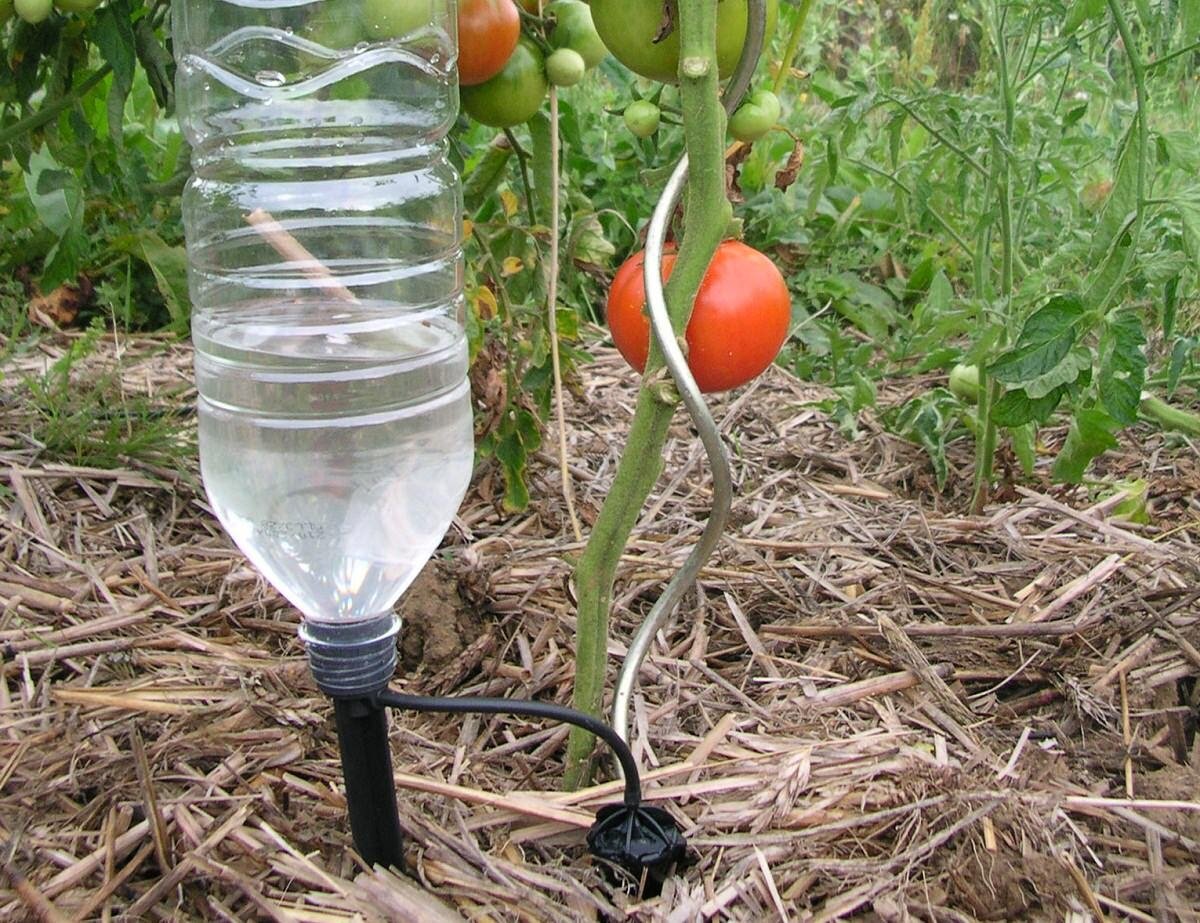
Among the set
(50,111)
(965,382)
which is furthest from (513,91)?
(965,382)

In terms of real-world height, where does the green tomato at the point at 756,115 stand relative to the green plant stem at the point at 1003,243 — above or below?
above

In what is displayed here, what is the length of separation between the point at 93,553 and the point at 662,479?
89 cm

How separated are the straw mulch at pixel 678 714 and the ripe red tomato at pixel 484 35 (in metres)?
0.61

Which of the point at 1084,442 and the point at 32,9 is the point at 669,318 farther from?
the point at 1084,442

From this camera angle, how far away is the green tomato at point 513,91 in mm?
Answer: 1203

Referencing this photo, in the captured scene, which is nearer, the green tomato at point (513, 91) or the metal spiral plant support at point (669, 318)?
the metal spiral plant support at point (669, 318)

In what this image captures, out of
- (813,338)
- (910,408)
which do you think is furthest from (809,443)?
(813,338)

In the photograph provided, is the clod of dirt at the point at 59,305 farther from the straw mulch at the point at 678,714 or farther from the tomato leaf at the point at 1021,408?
the tomato leaf at the point at 1021,408

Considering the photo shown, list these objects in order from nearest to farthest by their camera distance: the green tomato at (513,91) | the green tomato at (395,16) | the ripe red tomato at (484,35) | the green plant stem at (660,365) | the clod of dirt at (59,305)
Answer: the green plant stem at (660,365)
the green tomato at (395,16)
the ripe red tomato at (484,35)
the green tomato at (513,91)
the clod of dirt at (59,305)

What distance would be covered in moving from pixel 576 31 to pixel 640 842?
0.82 m

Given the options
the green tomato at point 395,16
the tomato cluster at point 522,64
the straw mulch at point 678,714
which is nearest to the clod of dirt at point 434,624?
the straw mulch at point 678,714

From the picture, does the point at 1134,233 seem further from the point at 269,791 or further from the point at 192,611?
the point at 192,611

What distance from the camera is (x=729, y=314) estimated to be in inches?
38.2

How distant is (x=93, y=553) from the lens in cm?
163
